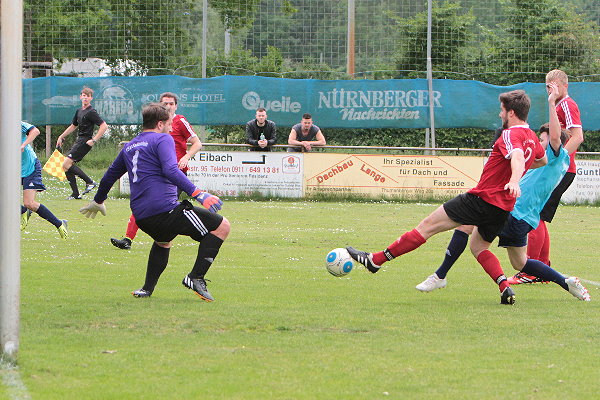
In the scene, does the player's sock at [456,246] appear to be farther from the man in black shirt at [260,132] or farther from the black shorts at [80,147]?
the black shorts at [80,147]

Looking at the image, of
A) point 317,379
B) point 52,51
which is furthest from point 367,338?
point 52,51

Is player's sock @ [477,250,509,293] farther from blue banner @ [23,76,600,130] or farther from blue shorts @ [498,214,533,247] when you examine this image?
blue banner @ [23,76,600,130]

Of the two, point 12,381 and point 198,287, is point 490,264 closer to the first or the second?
point 198,287

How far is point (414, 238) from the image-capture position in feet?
26.7

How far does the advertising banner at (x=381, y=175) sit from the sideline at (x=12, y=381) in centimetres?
1599

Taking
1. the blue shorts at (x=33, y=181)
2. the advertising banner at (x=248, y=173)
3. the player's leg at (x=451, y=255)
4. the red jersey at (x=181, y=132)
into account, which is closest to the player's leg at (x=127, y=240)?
the red jersey at (x=181, y=132)

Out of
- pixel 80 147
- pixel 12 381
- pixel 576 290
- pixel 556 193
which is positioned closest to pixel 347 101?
pixel 80 147

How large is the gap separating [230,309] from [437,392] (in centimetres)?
281

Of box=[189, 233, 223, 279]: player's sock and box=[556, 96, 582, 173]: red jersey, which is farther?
box=[556, 96, 582, 173]: red jersey

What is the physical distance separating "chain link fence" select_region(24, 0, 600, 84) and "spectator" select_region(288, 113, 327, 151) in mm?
2808

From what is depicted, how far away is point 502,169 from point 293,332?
2.48 meters

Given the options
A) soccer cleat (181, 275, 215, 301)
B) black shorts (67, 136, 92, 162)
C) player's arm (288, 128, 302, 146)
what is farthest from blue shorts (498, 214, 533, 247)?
black shorts (67, 136, 92, 162)

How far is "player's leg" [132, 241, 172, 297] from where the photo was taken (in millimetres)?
8117

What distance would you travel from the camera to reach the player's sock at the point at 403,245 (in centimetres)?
816
